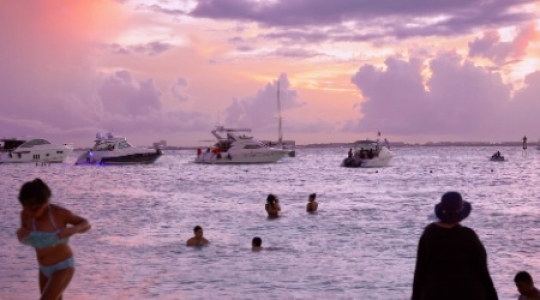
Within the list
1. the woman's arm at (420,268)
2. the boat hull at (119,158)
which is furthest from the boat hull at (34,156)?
the woman's arm at (420,268)

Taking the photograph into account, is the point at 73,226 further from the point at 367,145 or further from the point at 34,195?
the point at 367,145

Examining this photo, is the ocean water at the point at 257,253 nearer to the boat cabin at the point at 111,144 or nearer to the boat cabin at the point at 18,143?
the boat cabin at the point at 111,144

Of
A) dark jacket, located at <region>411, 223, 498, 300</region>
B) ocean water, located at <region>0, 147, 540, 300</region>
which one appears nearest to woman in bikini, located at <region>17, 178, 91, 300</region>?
dark jacket, located at <region>411, 223, 498, 300</region>

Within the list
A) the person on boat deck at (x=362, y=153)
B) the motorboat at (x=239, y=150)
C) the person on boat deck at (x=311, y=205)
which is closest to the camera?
the person on boat deck at (x=311, y=205)

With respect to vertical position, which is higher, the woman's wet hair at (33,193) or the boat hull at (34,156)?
the woman's wet hair at (33,193)

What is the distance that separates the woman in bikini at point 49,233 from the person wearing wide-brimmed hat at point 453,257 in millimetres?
2853

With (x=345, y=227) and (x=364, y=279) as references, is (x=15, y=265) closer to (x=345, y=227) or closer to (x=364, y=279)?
(x=364, y=279)

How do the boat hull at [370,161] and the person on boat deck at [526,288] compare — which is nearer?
the person on boat deck at [526,288]

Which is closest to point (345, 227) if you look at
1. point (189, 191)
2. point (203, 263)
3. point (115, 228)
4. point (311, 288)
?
point (115, 228)

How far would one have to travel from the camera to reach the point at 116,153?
87250 millimetres

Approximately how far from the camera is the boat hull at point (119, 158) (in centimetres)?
8781

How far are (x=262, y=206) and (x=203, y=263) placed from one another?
17.7m

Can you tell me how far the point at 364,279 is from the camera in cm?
1439

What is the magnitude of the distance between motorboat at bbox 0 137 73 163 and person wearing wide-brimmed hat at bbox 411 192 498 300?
92.1 m
